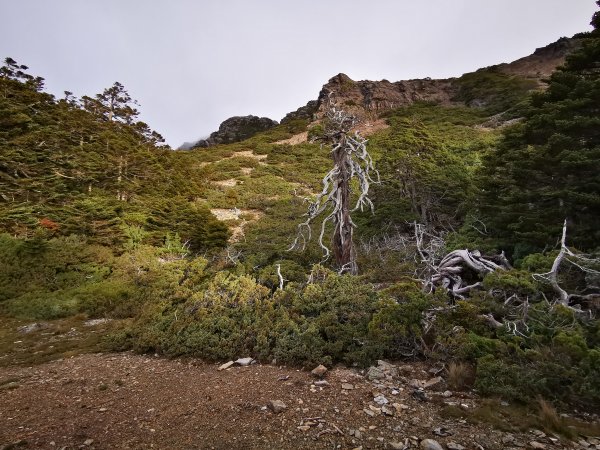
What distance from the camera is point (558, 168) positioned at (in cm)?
779

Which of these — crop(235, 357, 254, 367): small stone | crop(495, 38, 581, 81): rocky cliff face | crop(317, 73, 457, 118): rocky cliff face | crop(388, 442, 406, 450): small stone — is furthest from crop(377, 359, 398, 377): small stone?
crop(495, 38, 581, 81): rocky cliff face

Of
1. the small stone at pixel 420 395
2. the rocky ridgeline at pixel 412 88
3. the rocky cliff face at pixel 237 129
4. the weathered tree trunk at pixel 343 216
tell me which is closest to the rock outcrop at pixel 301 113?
the rocky cliff face at pixel 237 129

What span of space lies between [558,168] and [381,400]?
7455 mm

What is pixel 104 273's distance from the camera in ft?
38.1

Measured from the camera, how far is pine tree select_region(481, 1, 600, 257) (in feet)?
23.7

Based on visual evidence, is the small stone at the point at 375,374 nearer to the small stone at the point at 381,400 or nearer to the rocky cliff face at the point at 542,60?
the small stone at the point at 381,400

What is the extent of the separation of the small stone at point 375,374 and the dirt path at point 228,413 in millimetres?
98

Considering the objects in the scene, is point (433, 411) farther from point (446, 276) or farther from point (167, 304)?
point (167, 304)

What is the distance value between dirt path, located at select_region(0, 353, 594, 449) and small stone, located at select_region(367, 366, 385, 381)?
0.32 ft

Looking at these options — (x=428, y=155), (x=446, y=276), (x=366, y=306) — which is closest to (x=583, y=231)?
(x=446, y=276)

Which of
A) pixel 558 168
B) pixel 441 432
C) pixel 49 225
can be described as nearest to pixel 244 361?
pixel 441 432

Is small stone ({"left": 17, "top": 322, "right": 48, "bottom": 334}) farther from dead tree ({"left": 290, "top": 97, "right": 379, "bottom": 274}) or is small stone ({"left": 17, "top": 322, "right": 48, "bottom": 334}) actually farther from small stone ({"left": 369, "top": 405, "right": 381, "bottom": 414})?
small stone ({"left": 369, "top": 405, "right": 381, "bottom": 414})

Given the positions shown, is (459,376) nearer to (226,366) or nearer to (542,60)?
(226,366)

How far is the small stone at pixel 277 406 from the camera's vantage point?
3655mm
